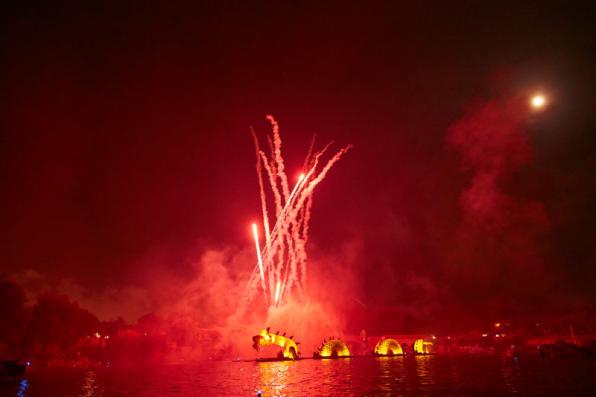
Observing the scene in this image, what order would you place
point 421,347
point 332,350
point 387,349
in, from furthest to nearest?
Answer: point 421,347
point 387,349
point 332,350

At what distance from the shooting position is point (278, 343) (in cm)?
5922

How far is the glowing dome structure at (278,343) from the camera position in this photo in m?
57.5

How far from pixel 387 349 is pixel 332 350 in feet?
42.6

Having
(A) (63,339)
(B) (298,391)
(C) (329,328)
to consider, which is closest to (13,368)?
(B) (298,391)

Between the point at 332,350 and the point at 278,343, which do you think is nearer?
the point at 278,343

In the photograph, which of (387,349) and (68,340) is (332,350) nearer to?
(387,349)

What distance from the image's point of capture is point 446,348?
90000 millimetres

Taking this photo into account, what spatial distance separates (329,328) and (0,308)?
177 ft

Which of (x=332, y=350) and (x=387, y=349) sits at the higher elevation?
(x=387, y=349)

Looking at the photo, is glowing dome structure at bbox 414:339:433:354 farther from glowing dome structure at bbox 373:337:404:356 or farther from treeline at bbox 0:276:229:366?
treeline at bbox 0:276:229:366

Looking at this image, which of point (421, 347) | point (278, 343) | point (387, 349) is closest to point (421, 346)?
point (421, 347)

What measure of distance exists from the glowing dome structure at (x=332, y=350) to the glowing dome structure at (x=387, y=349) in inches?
324

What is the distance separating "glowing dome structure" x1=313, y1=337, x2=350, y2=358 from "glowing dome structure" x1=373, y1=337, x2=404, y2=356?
8228mm

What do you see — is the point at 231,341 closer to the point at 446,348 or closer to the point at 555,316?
the point at 446,348
